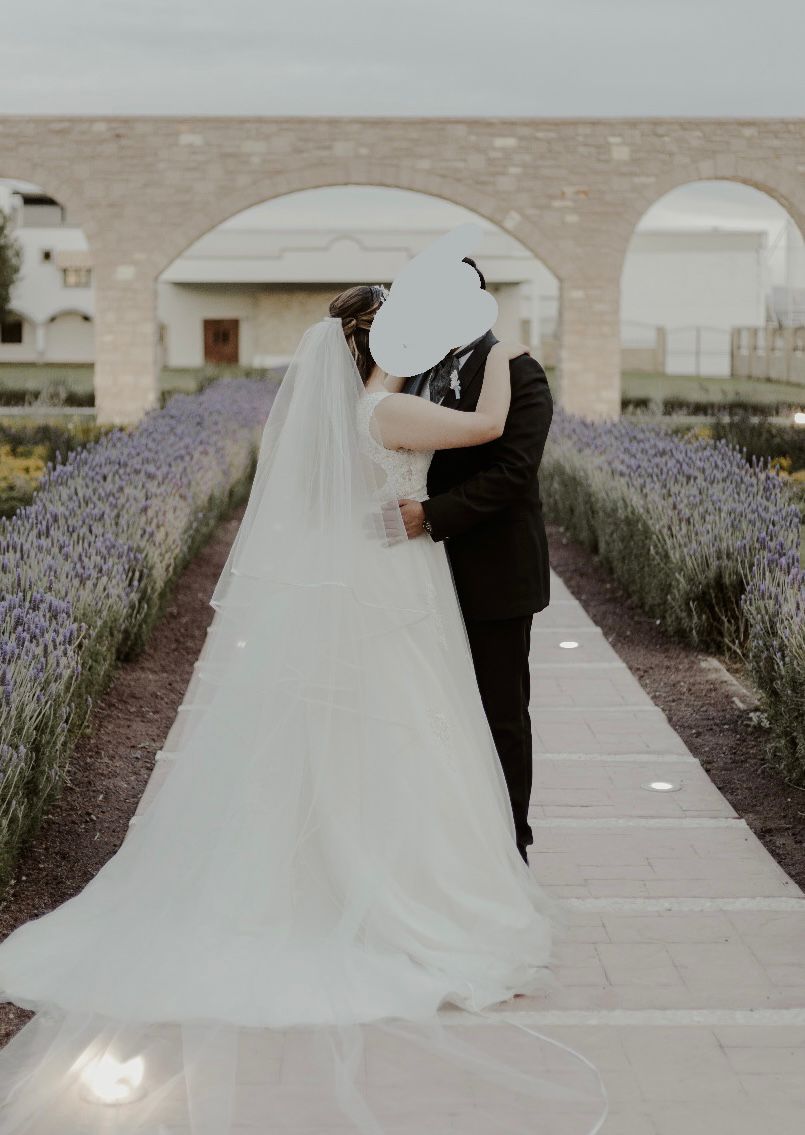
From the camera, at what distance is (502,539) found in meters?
3.49

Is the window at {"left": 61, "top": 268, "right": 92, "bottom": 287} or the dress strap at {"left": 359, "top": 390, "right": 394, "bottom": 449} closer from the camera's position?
the dress strap at {"left": 359, "top": 390, "right": 394, "bottom": 449}

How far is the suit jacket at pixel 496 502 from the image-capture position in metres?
3.36

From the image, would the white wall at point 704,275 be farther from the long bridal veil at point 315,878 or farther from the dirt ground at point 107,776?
the long bridal veil at point 315,878

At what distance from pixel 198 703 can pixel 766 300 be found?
54.0 m

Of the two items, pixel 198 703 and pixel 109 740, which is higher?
pixel 198 703

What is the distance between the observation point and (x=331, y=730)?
10.6 feet

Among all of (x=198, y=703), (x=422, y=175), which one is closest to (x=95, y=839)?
(x=198, y=703)

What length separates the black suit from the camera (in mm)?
3371

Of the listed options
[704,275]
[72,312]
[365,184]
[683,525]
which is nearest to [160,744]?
[683,525]

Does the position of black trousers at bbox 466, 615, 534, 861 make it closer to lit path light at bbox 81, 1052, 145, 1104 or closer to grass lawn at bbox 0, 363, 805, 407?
lit path light at bbox 81, 1052, 145, 1104

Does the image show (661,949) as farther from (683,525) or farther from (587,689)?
(683,525)

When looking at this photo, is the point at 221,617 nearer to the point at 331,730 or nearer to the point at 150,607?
the point at 331,730

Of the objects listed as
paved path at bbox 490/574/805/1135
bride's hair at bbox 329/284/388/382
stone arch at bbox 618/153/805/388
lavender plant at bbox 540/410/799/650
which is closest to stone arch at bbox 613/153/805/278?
stone arch at bbox 618/153/805/388

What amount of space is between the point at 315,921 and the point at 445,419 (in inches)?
47.4
